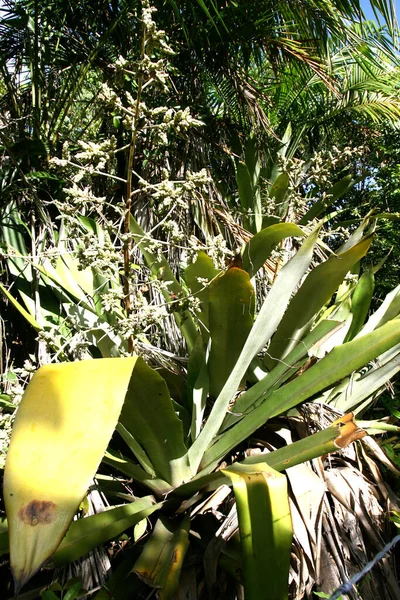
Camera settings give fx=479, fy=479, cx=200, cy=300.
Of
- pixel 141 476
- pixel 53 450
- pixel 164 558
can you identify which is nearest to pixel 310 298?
pixel 141 476

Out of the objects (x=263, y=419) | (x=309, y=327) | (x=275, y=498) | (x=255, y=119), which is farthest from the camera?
(x=255, y=119)

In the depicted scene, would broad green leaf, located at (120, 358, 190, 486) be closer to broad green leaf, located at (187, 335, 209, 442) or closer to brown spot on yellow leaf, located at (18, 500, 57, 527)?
broad green leaf, located at (187, 335, 209, 442)

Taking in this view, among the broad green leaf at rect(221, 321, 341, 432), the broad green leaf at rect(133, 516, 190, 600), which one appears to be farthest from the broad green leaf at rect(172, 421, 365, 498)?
the broad green leaf at rect(221, 321, 341, 432)

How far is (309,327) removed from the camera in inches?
80.7

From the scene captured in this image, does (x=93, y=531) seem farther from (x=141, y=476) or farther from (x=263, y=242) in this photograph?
(x=263, y=242)

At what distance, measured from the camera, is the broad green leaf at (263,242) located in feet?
5.60

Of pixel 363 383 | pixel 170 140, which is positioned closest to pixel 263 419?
pixel 363 383

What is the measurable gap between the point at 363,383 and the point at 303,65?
2.33 meters

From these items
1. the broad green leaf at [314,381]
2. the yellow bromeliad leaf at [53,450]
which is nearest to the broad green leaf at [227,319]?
the broad green leaf at [314,381]

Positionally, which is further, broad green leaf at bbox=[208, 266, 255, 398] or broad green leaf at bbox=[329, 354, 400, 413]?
broad green leaf at bbox=[329, 354, 400, 413]

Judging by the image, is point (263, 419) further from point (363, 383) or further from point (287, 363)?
point (363, 383)

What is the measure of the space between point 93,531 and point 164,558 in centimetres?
21

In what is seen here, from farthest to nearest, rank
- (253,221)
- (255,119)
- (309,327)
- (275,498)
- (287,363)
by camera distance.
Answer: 1. (255,119)
2. (253,221)
3. (309,327)
4. (287,363)
5. (275,498)

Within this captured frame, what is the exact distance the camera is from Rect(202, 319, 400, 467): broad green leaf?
1590 millimetres
